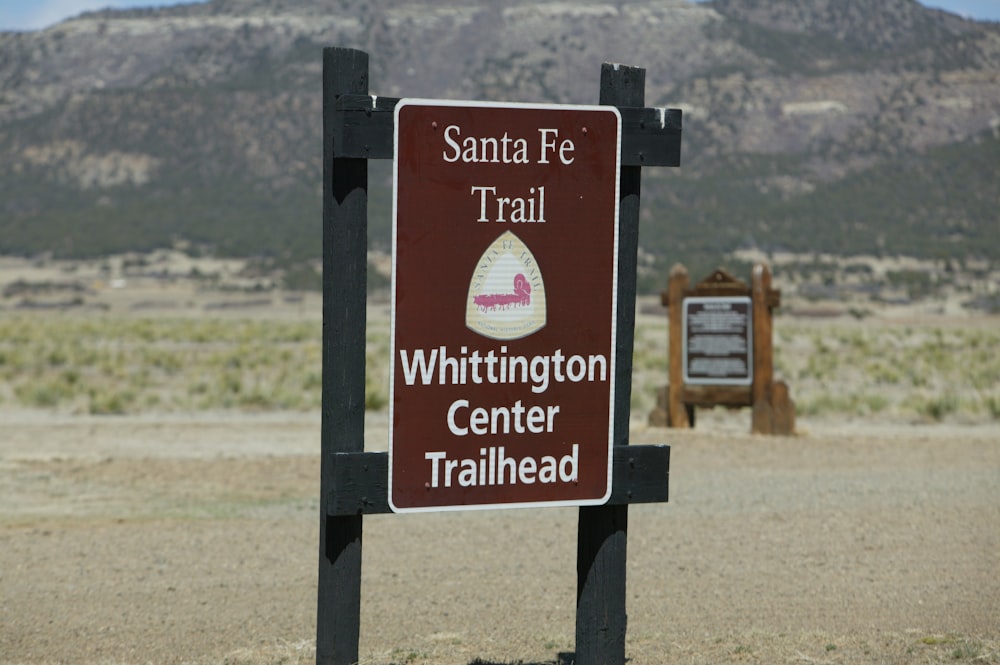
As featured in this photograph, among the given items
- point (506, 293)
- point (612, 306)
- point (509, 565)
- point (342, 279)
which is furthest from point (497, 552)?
point (342, 279)

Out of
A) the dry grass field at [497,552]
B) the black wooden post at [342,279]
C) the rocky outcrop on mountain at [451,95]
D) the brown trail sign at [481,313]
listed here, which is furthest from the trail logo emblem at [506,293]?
the rocky outcrop on mountain at [451,95]

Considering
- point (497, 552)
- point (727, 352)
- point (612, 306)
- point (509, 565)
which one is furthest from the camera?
point (727, 352)

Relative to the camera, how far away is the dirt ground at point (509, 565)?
21.5 ft

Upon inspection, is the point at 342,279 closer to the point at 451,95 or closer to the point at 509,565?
the point at 509,565

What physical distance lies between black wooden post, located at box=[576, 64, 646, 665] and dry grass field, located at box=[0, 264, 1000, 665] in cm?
93

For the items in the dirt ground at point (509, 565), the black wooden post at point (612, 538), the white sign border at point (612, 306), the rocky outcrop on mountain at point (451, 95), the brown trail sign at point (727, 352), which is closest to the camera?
the white sign border at point (612, 306)

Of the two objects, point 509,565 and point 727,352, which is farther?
point 727,352

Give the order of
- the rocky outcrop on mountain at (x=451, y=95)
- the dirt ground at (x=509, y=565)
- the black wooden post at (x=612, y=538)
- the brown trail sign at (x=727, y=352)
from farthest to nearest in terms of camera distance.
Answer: the rocky outcrop on mountain at (x=451, y=95) < the brown trail sign at (x=727, y=352) < the dirt ground at (x=509, y=565) < the black wooden post at (x=612, y=538)

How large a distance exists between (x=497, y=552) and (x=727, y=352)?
6728 millimetres

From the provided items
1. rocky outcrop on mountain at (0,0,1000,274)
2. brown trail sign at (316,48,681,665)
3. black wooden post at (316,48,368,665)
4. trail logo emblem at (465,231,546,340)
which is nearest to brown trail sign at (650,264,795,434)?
brown trail sign at (316,48,681,665)

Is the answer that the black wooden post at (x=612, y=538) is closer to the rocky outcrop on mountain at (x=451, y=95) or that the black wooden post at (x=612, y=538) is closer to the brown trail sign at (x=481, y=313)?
the brown trail sign at (x=481, y=313)

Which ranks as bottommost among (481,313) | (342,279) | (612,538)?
(612,538)

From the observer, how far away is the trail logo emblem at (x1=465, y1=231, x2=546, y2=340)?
5.00 m

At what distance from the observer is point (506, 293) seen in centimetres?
504
